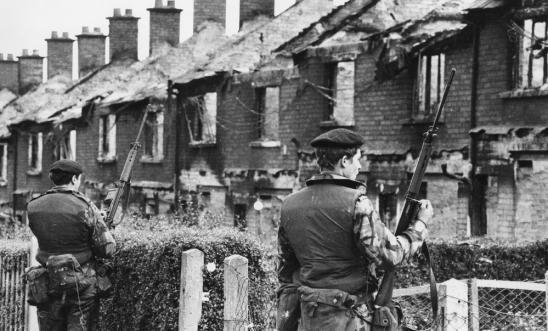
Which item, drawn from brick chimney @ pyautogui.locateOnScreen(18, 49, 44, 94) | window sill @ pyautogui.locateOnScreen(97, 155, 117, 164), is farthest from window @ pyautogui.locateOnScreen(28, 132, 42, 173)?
brick chimney @ pyautogui.locateOnScreen(18, 49, 44, 94)

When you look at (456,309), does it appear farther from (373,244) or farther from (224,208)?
(224,208)

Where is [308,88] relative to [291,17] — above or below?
below

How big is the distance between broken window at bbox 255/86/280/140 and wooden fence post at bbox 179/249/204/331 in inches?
622

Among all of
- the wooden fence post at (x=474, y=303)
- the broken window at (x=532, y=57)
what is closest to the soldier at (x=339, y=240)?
the wooden fence post at (x=474, y=303)

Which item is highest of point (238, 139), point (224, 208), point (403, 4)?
point (403, 4)

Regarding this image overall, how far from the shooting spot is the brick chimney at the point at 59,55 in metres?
46.8

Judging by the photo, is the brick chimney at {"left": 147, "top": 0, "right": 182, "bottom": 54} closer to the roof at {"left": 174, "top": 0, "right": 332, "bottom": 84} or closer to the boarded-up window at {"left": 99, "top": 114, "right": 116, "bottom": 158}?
the boarded-up window at {"left": 99, "top": 114, "right": 116, "bottom": 158}

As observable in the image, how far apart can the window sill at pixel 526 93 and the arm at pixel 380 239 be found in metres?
11.0

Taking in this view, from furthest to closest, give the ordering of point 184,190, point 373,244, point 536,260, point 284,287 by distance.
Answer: point 184,190 < point 536,260 < point 284,287 < point 373,244

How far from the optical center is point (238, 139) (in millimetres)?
25750

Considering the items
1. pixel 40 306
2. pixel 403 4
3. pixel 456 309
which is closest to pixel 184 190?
pixel 403 4

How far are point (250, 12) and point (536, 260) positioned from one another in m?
19.0

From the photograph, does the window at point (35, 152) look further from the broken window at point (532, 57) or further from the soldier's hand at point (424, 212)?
the soldier's hand at point (424, 212)

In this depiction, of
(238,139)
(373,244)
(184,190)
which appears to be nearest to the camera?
(373,244)
